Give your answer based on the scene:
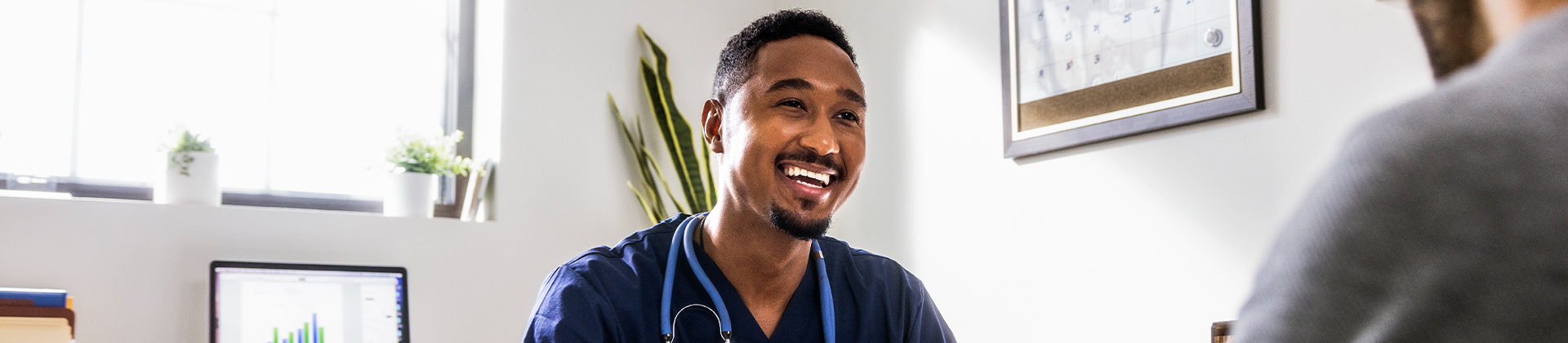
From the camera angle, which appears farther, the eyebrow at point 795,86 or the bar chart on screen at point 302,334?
the bar chart on screen at point 302,334

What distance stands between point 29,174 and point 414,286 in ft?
2.77

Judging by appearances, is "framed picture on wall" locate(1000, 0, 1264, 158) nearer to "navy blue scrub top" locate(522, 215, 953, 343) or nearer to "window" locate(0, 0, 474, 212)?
"navy blue scrub top" locate(522, 215, 953, 343)

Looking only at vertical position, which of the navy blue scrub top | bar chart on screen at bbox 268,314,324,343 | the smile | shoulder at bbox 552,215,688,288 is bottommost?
bar chart on screen at bbox 268,314,324,343

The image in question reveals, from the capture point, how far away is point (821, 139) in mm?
1260

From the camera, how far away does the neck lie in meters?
1.30

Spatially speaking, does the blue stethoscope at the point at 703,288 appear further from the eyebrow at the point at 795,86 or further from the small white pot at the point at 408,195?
the small white pot at the point at 408,195

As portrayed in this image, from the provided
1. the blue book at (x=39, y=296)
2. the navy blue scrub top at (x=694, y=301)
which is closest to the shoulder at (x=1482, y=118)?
the navy blue scrub top at (x=694, y=301)

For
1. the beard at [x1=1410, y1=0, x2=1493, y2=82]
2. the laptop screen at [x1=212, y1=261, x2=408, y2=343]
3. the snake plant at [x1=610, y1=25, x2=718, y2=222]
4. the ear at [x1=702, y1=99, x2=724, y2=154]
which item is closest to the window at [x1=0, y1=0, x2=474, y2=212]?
the laptop screen at [x1=212, y1=261, x2=408, y2=343]

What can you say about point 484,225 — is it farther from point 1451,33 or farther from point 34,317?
point 1451,33

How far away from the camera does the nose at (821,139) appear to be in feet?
4.11

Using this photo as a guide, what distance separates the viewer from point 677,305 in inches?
50.0

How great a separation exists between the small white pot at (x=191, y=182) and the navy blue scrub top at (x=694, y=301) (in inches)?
55.7

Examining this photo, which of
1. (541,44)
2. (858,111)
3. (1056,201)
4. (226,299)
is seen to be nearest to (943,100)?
(1056,201)

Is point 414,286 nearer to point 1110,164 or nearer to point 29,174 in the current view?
point 29,174
